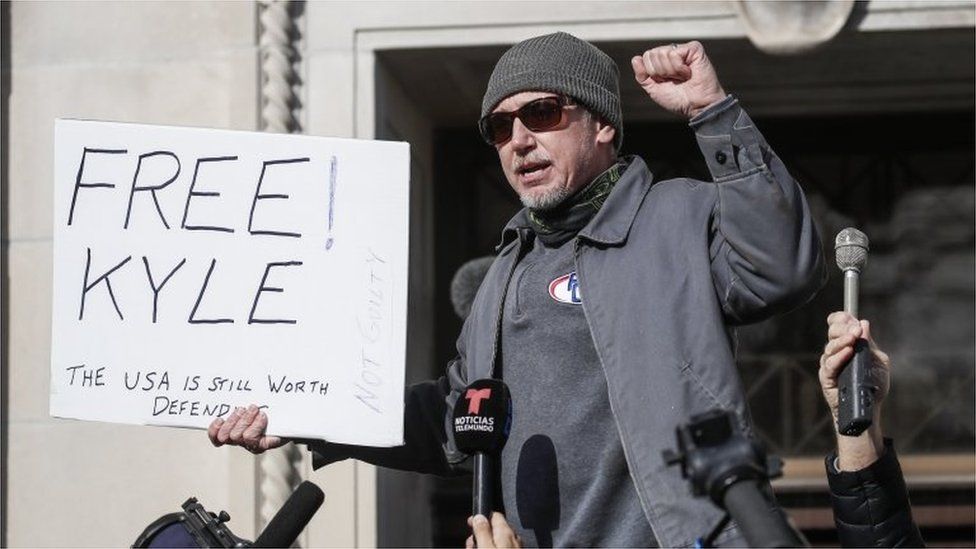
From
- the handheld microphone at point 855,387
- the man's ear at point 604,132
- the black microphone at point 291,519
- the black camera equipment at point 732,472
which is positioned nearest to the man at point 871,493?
the handheld microphone at point 855,387

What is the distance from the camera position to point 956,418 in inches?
281

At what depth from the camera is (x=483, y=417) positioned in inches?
135

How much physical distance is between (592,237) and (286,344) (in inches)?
26.7

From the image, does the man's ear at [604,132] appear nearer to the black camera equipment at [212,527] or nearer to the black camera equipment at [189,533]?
the black camera equipment at [212,527]

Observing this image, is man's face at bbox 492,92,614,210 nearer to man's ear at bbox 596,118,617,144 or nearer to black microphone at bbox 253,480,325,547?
man's ear at bbox 596,118,617,144

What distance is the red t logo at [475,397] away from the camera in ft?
11.3

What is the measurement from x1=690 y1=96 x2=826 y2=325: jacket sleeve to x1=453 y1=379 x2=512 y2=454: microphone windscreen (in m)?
0.45

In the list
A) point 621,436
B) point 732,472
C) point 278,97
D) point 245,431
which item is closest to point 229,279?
point 245,431

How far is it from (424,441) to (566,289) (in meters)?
0.53

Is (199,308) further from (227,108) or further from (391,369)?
(227,108)

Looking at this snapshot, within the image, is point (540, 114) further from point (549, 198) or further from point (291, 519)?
point (291, 519)

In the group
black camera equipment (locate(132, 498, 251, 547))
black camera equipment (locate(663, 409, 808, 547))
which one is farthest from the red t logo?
black camera equipment (locate(663, 409, 808, 547))

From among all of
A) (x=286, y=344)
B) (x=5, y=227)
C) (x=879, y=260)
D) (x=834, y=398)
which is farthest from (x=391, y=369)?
(x=879, y=260)

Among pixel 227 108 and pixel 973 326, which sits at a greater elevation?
pixel 227 108
